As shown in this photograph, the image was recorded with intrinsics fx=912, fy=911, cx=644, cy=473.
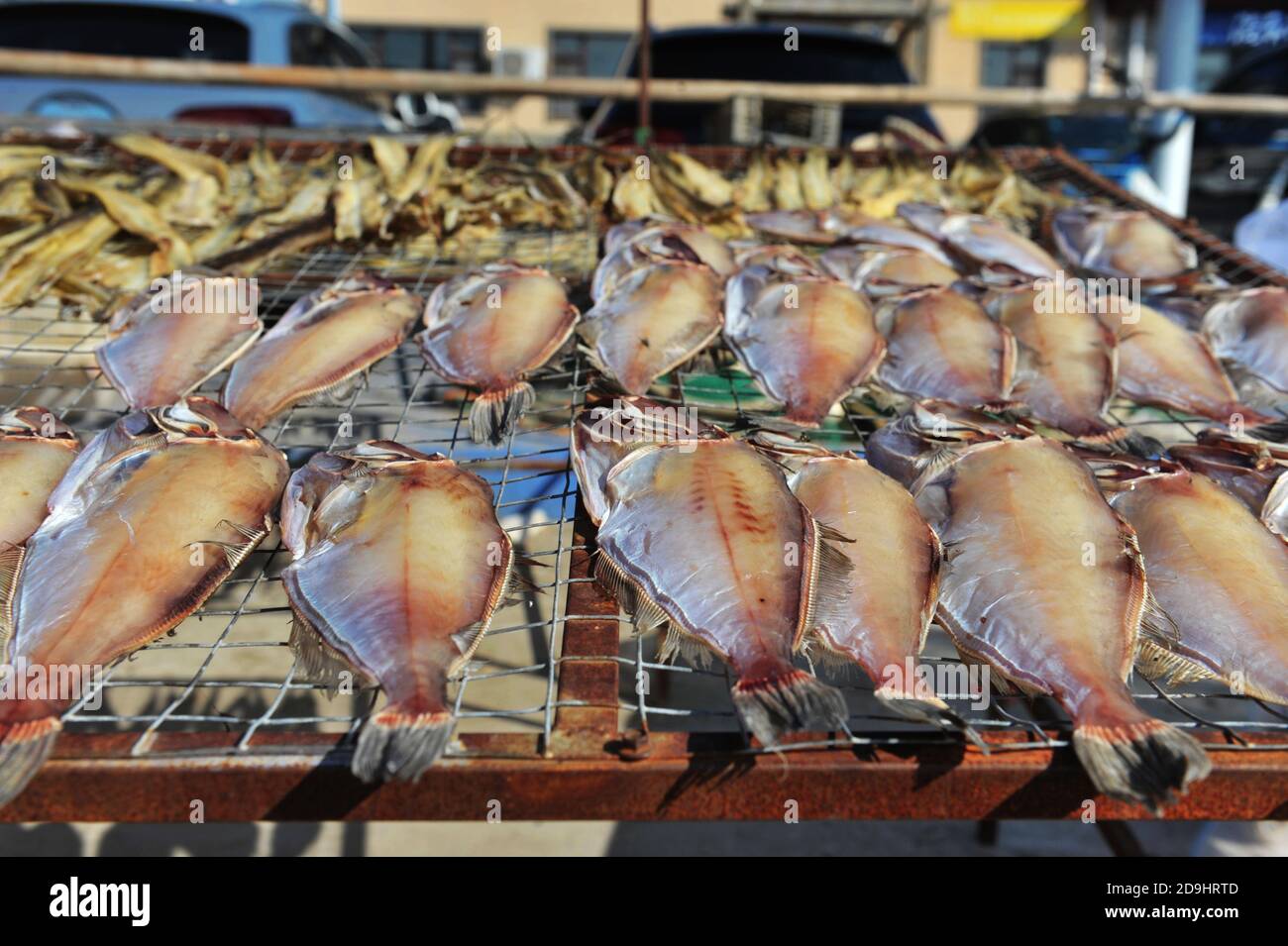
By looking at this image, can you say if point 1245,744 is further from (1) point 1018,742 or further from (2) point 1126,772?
(1) point 1018,742

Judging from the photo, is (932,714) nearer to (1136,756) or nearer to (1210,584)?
(1136,756)

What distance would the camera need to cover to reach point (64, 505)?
196cm

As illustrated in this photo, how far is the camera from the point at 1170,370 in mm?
2984

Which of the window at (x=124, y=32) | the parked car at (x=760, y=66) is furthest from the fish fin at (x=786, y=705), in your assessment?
the window at (x=124, y=32)

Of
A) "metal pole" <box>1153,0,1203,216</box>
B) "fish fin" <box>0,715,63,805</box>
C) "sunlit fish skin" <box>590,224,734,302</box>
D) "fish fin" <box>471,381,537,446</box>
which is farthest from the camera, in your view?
"metal pole" <box>1153,0,1203,216</box>

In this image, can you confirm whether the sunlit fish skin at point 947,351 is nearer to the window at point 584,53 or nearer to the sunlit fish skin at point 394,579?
the sunlit fish skin at point 394,579

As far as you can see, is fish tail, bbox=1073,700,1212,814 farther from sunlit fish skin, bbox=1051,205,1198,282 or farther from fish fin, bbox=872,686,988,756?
sunlit fish skin, bbox=1051,205,1198,282

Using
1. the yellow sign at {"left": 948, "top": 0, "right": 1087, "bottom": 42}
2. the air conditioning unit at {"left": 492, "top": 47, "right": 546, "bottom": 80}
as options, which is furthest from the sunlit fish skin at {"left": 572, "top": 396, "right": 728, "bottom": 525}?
the air conditioning unit at {"left": 492, "top": 47, "right": 546, "bottom": 80}

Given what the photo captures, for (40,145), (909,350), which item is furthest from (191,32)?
(909,350)

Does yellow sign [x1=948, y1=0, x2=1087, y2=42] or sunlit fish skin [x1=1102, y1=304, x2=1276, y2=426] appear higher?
Answer: yellow sign [x1=948, y1=0, x2=1087, y2=42]

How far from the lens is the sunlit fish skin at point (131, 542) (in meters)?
1.60

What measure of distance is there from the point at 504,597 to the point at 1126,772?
1149mm

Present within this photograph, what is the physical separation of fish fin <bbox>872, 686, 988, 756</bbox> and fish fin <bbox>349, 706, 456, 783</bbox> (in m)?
0.74

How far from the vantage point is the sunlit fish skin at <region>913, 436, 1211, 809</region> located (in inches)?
57.9
